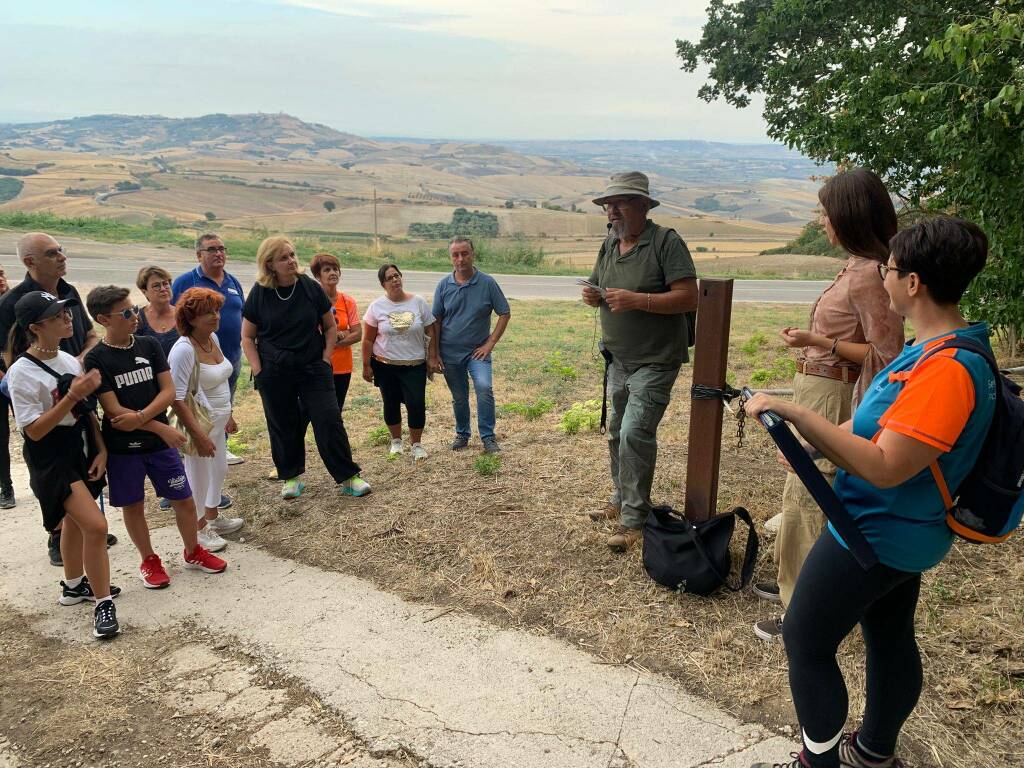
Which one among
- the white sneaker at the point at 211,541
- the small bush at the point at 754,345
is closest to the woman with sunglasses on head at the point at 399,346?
the white sneaker at the point at 211,541

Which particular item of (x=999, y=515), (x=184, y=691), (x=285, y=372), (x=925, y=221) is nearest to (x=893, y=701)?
(x=999, y=515)

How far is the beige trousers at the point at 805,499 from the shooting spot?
320cm

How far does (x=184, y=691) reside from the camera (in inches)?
135

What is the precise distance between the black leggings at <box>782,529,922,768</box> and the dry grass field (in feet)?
1.47

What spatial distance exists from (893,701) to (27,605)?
4387 millimetres

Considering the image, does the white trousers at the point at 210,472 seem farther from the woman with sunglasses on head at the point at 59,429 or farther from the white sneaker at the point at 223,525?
the woman with sunglasses on head at the point at 59,429

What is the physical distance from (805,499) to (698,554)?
712 mm

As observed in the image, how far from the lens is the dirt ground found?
3004 mm

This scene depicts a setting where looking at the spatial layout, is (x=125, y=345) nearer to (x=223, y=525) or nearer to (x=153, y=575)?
(x=153, y=575)

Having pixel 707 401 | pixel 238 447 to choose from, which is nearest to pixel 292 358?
pixel 238 447

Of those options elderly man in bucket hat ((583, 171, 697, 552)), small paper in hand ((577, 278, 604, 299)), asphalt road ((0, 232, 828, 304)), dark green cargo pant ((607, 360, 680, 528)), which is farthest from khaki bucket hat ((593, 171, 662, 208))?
asphalt road ((0, 232, 828, 304))

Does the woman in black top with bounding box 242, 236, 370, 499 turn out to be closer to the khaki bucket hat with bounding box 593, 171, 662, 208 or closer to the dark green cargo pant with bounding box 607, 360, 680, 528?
the dark green cargo pant with bounding box 607, 360, 680, 528

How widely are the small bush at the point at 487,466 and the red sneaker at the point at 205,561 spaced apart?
1.90 metres

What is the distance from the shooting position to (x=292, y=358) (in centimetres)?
531
